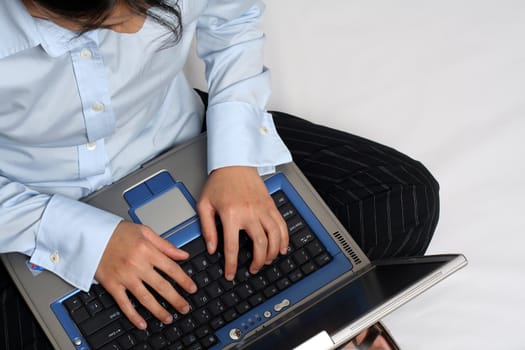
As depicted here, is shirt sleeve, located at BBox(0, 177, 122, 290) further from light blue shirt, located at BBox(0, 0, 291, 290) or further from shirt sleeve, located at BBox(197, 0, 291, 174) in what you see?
shirt sleeve, located at BBox(197, 0, 291, 174)

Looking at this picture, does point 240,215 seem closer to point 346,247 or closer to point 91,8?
point 346,247

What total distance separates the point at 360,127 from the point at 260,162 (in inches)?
13.7

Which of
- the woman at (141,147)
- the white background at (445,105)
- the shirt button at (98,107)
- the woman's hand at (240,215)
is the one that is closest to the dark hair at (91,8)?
the woman at (141,147)

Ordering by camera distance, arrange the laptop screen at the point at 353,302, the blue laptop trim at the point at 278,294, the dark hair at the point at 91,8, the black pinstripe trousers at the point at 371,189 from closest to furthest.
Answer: the dark hair at the point at 91,8
the laptop screen at the point at 353,302
the blue laptop trim at the point at 278,294
the black pinstripe trousers at the point at 371,189

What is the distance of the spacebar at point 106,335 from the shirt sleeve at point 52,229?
72 mm

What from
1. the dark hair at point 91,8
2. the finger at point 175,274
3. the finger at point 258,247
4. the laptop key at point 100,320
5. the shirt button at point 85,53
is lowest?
the laptop key at point 100,320

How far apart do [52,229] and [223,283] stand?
0.65 ft

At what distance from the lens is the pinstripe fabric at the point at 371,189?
924mm

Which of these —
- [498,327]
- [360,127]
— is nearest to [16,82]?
[360,127]

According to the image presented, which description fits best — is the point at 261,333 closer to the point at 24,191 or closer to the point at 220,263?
the point at 220,263

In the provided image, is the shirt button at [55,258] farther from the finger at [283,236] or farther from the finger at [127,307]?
the finger at [283,236]

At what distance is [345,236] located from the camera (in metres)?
0.79

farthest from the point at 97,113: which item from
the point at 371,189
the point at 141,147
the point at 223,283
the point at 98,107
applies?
the point at 371,189

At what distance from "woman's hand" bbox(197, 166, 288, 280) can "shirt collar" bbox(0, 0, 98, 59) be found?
0.80ft
